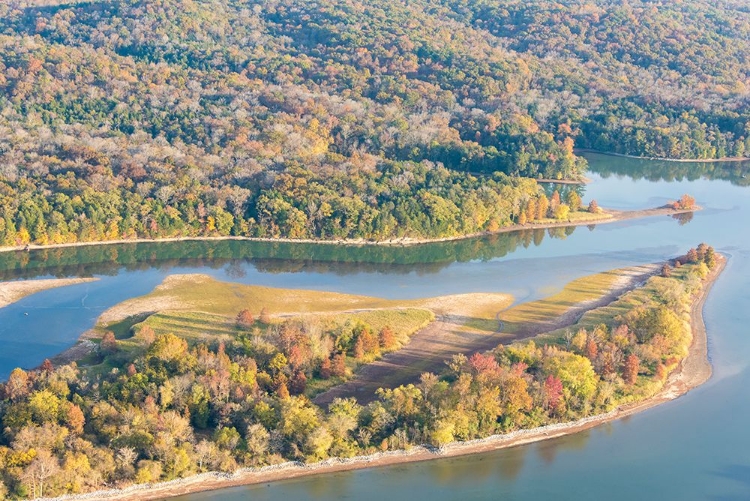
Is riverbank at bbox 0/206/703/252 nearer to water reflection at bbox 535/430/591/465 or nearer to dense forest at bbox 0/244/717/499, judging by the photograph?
dense forest at bbox 0/244/717/499

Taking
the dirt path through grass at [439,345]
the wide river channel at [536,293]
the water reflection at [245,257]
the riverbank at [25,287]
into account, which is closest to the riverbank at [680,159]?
the wide river channel at [536,293]

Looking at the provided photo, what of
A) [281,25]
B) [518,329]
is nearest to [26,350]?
[518,329]

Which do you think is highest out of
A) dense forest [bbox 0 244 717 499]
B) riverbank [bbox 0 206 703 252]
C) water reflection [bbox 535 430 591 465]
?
riverbank [bbox 0 206 703 252]

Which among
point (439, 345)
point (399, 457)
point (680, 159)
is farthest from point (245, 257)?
point (680, 159)

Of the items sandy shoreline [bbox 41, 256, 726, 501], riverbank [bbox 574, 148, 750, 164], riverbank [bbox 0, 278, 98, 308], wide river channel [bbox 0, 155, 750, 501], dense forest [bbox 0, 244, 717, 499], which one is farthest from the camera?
riverbank [bbox 574, 148, 750, 164]

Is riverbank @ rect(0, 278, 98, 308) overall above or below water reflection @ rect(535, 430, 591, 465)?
above

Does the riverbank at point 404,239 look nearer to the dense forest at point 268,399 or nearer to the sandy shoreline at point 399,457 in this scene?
the dense forest at point 268,399

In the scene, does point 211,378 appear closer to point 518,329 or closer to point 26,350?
point 26,350

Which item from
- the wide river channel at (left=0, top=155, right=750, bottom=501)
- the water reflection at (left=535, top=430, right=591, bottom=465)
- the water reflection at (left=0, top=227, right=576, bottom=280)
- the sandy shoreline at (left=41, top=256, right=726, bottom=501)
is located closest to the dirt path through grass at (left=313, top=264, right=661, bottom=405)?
the wide river channel at (left=0, top=155, right=750, bottom=501)
